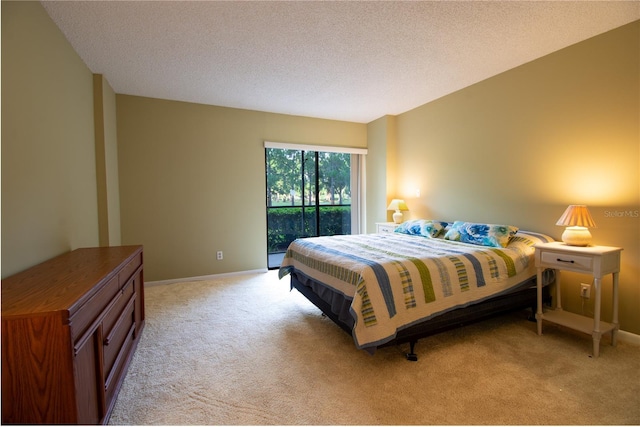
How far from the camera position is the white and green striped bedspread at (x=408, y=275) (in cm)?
196

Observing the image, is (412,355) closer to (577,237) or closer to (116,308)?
(577,237)

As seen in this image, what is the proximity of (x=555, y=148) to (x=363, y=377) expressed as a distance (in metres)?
2.84

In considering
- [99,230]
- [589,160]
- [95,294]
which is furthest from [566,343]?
[99,230]

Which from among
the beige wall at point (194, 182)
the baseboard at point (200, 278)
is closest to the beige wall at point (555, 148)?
the beige wall at point (194, 182)

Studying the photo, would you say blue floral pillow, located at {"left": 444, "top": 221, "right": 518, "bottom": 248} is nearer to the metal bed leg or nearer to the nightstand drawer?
the nightstand drawer

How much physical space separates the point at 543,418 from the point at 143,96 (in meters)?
5.03

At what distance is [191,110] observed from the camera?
13.5ft

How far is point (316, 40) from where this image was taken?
2500 mm

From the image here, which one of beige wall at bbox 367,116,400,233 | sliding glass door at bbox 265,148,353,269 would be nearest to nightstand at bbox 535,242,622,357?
beige wall at bbox 367,116,400,233

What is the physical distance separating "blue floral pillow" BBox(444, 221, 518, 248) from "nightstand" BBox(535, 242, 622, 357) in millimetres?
379

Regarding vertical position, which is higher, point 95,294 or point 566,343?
point 95,294

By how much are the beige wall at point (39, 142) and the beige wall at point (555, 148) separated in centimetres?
417

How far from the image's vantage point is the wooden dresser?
105cm

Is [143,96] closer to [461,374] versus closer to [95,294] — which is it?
[95,294]
